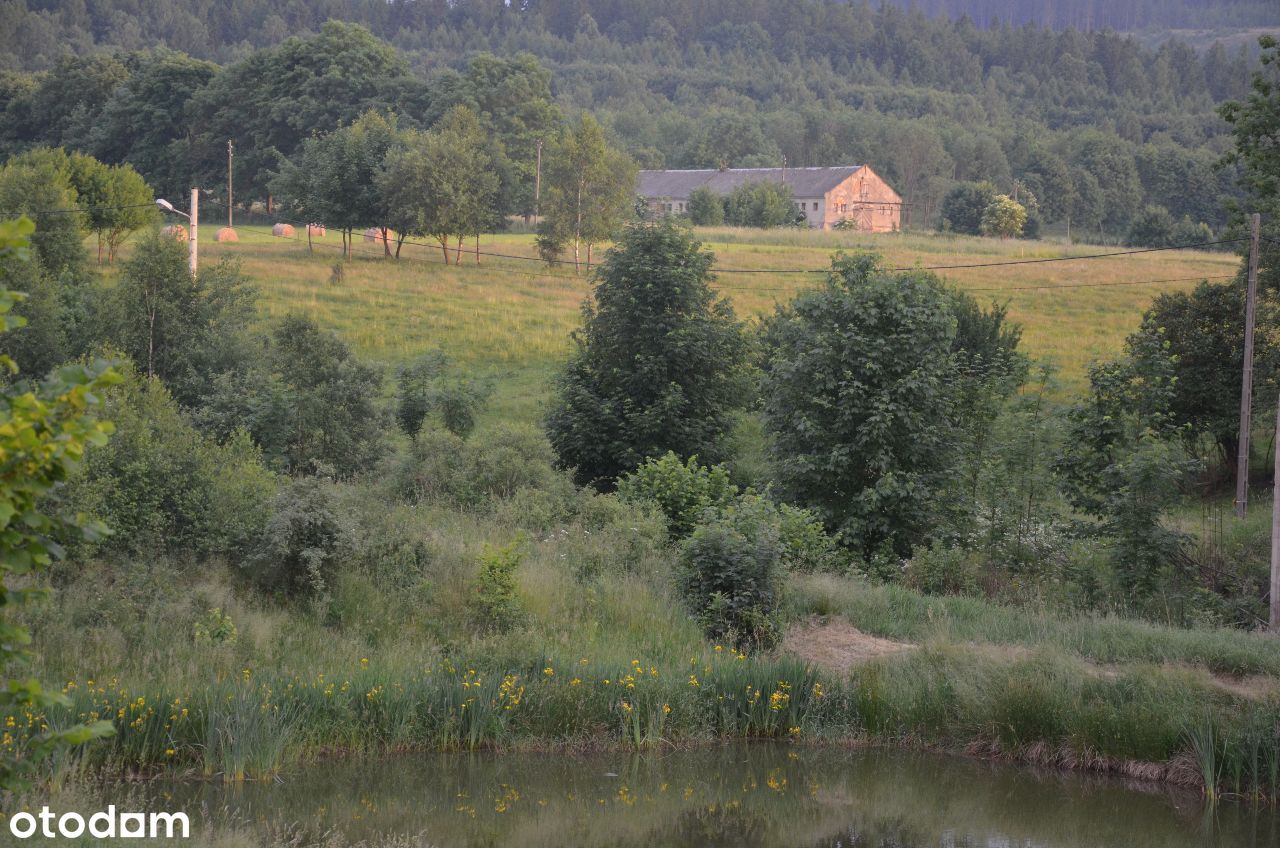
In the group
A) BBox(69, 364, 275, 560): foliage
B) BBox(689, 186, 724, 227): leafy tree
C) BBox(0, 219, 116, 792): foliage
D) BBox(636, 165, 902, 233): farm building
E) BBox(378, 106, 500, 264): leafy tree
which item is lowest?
BBox(69, 364, 275, 560): foliage

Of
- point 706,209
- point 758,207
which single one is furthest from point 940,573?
point 758,207

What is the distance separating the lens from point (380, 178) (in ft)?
177

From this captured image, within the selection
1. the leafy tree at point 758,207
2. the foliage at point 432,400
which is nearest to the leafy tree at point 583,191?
the foliage at point 432,400

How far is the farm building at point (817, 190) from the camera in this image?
106m

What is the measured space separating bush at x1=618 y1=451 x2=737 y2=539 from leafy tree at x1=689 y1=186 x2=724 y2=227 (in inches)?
2522

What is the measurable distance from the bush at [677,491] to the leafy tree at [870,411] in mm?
1879

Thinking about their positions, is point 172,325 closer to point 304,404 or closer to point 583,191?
point 304,404

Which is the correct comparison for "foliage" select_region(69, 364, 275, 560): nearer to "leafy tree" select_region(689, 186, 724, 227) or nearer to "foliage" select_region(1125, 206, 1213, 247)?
"leafy tree" select_region(689, 186, 724, 227)

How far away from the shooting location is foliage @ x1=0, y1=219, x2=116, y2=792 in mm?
3975

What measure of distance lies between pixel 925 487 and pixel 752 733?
974cm

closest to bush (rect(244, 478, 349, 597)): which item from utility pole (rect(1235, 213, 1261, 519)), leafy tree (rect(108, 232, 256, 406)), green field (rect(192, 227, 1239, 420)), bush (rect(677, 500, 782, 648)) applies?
bush (rect(677, 500, 782, 648))

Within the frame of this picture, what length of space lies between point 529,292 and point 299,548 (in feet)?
112

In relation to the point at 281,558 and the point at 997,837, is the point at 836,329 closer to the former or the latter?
the point at 281,558

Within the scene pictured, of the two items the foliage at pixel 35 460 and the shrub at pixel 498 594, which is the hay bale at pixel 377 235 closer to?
the shrub at pixel 498 594
